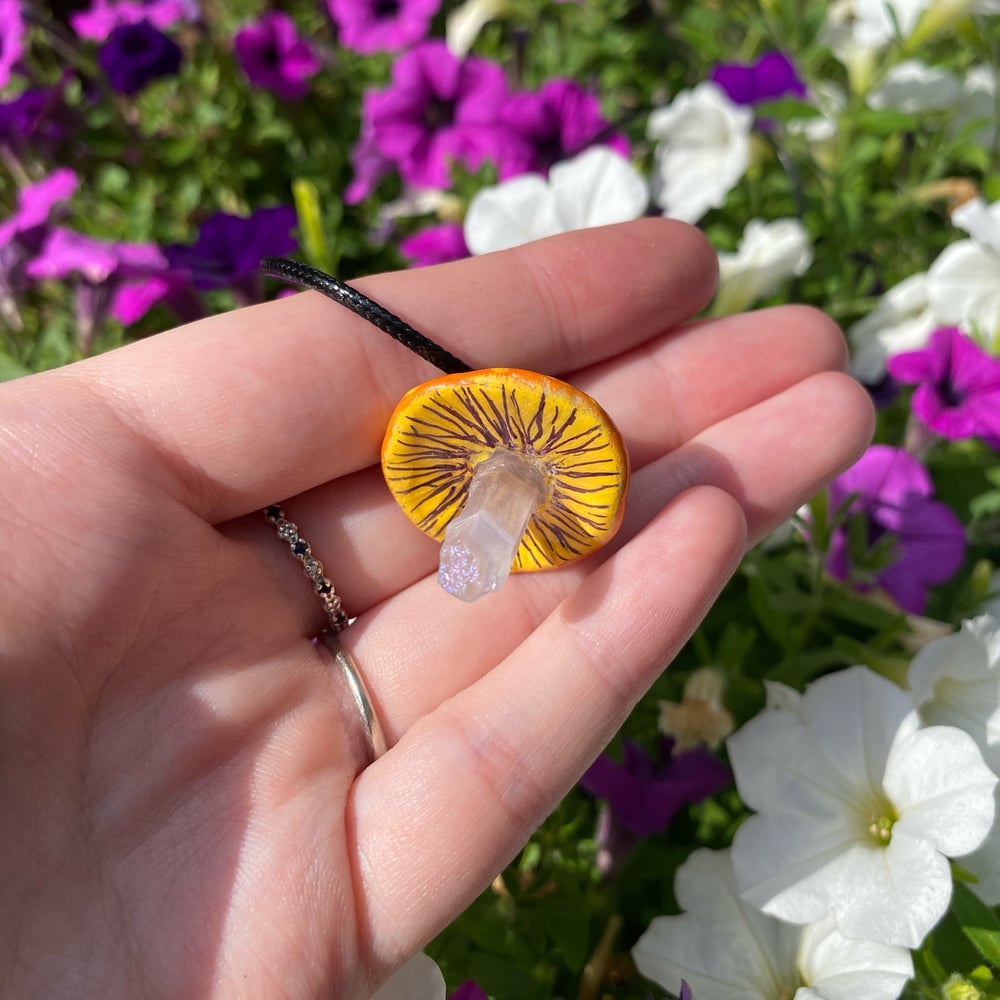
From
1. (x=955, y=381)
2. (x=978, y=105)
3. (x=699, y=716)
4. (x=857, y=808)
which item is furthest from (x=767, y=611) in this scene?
(x=978, y=105)

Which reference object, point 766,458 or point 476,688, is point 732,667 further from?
point 476,688

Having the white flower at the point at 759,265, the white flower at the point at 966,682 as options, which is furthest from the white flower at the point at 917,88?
the white flower at the point at 966,682

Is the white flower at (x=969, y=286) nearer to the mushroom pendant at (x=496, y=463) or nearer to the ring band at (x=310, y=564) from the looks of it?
the mushroom pendant at (x=496, y=463)

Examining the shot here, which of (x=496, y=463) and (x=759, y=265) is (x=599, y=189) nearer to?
(x=759, y=265)

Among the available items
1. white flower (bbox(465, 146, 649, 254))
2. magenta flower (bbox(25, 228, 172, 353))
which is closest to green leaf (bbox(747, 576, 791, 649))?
white flower (bbox(465, 146, 649, 254))

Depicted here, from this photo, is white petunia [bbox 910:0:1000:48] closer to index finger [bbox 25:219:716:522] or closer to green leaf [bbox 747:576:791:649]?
index finger [bbox 25:219:716:522]
